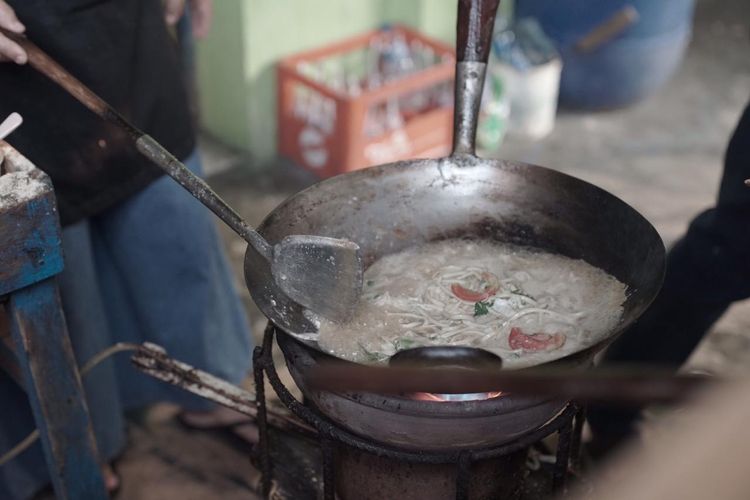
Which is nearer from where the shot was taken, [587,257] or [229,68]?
[587,257]

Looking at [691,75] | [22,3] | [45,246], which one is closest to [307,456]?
[45,246]

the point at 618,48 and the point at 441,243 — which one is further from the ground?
the point at 441,243

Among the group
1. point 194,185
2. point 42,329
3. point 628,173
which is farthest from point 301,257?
point 628,173

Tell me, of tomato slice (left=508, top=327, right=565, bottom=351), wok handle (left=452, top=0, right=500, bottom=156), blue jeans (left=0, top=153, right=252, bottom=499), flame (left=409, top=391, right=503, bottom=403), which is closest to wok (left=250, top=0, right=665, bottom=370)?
wok handle (left=452, top=0, right=500, bottom=156)

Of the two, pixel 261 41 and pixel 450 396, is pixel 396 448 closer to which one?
pixel 450 396

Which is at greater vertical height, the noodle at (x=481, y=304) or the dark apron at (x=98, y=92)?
the dark apron at (x=98, y=92)

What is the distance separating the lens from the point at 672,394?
1154 millimetres

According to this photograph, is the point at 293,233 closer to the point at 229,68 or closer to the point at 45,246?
the point at 45,246

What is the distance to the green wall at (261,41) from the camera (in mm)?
4707

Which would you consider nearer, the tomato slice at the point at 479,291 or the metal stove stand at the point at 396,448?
the metal stove stand at the point at 396,448

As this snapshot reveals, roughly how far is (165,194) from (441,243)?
3.40 feet

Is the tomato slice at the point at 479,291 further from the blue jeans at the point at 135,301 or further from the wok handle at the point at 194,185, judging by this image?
the blue jeans at the point at 135,301

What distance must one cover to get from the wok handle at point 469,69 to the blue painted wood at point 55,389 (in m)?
1.09

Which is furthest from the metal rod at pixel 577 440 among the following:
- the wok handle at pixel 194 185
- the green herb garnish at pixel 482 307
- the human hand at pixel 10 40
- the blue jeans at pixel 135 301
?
the human hand at pixel 10 40
